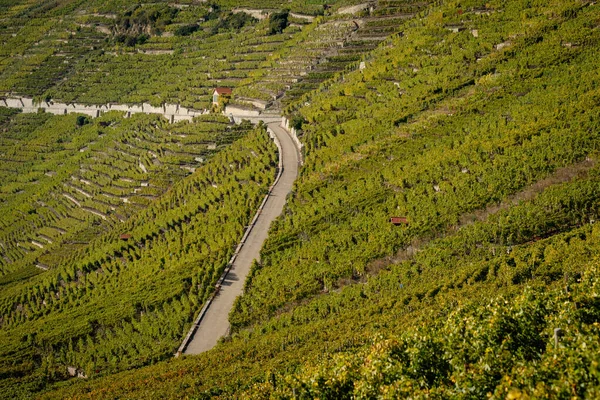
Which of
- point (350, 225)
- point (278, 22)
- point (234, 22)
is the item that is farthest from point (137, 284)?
point (234, 22)

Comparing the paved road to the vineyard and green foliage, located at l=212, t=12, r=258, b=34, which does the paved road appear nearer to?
the vineyard

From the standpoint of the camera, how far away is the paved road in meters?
34.2

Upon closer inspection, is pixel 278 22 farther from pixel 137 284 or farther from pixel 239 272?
pixel 239 272

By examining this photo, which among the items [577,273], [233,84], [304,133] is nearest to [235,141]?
[304,133]

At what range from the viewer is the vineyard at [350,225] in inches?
784

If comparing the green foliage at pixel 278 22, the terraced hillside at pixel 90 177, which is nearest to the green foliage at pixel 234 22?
the green foliage at pixel 278 22

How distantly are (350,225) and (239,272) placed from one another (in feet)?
25.3

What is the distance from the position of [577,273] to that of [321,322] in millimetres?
12140

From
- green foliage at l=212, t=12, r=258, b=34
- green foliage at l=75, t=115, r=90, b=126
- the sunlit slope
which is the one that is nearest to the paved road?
the sunlit slope

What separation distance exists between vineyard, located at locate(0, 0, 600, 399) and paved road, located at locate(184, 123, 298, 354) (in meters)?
0.99

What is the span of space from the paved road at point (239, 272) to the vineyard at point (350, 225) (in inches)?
39.0

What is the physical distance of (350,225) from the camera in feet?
125

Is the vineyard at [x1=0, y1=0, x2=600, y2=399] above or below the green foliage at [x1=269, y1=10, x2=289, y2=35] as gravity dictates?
below

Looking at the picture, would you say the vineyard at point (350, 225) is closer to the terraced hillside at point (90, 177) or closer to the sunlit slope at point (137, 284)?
the sunlit slope at point (137, 284)
